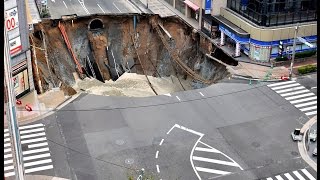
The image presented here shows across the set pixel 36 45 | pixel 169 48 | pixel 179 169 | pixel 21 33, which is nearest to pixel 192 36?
pixel 169 48

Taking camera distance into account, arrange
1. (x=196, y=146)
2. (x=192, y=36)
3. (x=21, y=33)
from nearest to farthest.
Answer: (x=196, y=146) < (x=21, y=33) < (x=192, y=36)

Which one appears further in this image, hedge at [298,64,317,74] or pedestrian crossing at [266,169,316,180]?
hedge at [298,64,317,74]

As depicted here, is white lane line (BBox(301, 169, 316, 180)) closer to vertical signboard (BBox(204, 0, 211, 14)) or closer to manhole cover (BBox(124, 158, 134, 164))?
manhole cover (BBox(124, 158, 134, 164))

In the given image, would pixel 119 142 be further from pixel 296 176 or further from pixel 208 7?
pixel 208 7

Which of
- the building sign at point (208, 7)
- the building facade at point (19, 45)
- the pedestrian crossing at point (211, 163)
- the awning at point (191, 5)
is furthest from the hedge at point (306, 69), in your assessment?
the building facade at point (19, 45)

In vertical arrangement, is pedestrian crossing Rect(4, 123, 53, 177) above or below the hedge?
below

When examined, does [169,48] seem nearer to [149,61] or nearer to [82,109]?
[149,61]

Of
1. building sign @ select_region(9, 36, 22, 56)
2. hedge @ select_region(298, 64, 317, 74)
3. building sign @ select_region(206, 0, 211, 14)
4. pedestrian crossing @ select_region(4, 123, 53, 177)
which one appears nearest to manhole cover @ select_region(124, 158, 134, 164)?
pedestrian crossing @ select_region(4, 123, 53, 177)
